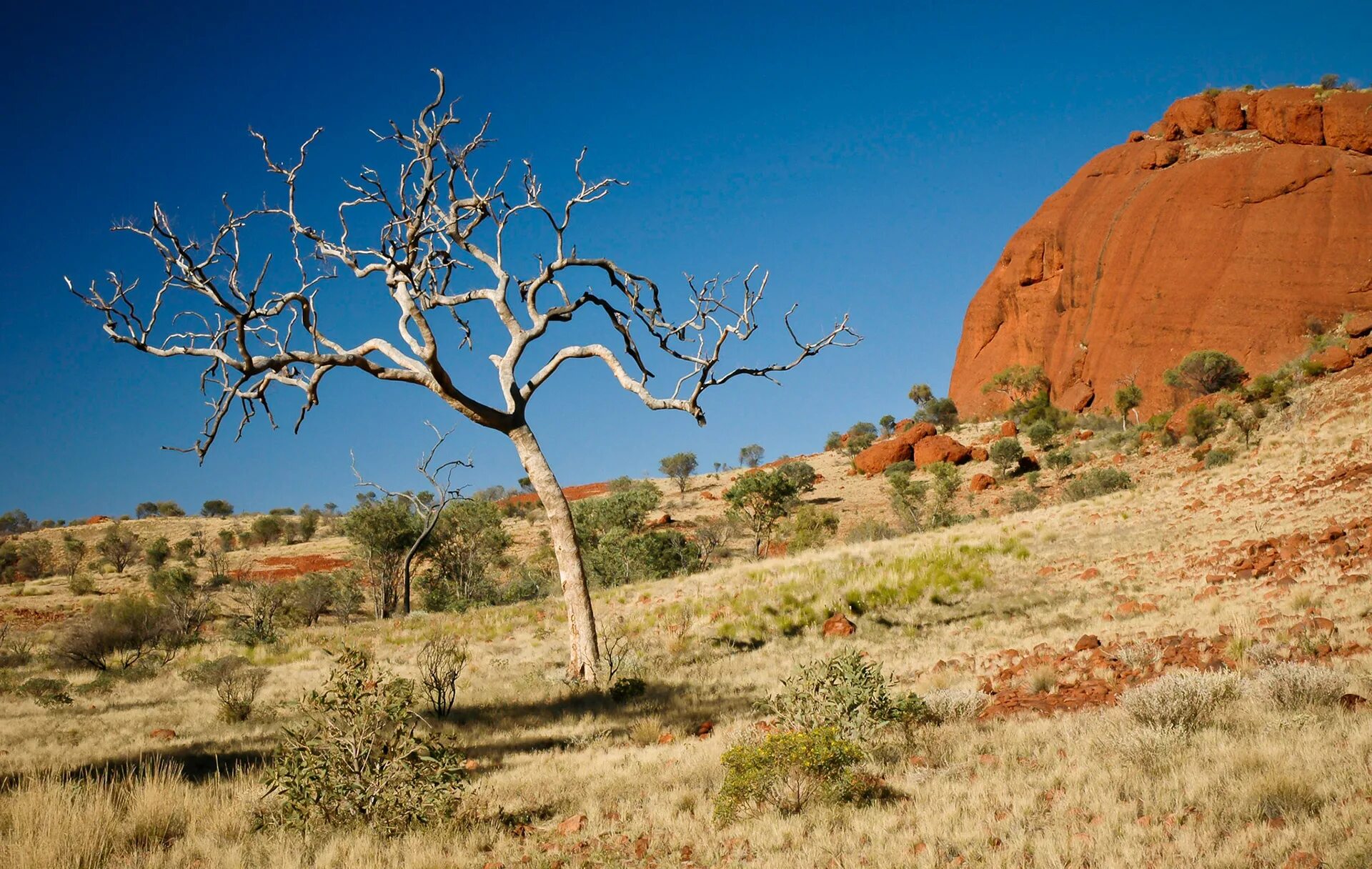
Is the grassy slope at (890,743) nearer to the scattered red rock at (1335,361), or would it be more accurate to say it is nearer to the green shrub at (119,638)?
the green shrub at (119,638)

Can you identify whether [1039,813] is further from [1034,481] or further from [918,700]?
[1034,481]

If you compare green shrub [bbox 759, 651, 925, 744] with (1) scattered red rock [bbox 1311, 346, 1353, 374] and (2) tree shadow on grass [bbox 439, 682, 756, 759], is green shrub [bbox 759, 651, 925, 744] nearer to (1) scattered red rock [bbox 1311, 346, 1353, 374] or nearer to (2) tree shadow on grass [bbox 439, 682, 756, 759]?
(2) tree shadow on grass [bbox 439, 682, 756, 759]

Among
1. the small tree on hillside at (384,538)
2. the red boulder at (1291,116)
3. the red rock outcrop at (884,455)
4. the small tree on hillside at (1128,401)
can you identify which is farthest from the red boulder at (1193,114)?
the small tree on hillside at (384,538)

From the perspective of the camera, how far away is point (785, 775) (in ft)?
15.9

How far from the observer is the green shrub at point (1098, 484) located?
92.0 ft

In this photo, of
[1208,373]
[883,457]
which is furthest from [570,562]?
[1208,373]

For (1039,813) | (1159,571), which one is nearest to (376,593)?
(1159,571)

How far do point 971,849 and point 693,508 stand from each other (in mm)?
47005

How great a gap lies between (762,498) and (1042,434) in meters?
23.9

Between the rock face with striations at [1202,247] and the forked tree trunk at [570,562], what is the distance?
56324 millimetres

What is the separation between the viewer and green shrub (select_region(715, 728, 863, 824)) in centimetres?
473

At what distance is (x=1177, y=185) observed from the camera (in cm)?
6322

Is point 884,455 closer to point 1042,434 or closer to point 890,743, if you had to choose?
point 1042,434

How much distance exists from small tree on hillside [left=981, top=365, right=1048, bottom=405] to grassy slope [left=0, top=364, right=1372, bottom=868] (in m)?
53.9
